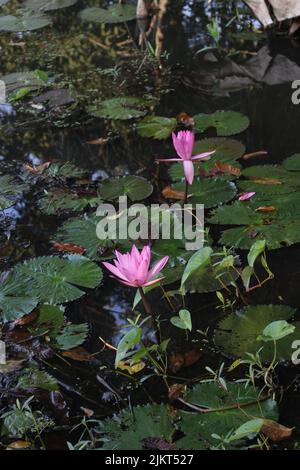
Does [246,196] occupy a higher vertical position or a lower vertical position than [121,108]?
lower

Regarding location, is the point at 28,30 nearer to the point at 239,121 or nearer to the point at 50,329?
the point at 239,121

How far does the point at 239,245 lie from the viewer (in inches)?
71.2

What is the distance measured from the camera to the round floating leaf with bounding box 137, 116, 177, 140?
2.57 m

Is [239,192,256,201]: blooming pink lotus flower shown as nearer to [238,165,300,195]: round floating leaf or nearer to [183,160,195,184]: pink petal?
[238,165,300,195]: round floating leaf

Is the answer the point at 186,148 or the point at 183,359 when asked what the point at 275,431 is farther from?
the point at 186,148

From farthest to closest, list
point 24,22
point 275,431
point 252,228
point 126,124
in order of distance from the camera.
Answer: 1. point 24,22
2. point 126,124
3. point 252,228
4. point 275,431

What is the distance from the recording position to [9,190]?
2.28 meters

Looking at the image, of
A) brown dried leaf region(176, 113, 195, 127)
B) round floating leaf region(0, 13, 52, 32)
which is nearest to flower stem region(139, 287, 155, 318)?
brown dried leaf region(176, 113, 195, 127)

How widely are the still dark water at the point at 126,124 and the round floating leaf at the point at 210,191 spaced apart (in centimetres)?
25

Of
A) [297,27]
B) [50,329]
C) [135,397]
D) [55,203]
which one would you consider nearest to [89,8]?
[297,27]

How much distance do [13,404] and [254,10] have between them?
9.84 feet

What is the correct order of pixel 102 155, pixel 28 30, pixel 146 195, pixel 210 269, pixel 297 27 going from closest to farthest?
pixel 210 269, pixel 146 195, pixel 102 155, pixel 297 27, pixel 28 30

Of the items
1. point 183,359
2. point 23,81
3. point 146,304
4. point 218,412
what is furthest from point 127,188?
point 23,81

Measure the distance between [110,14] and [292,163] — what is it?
241cm
